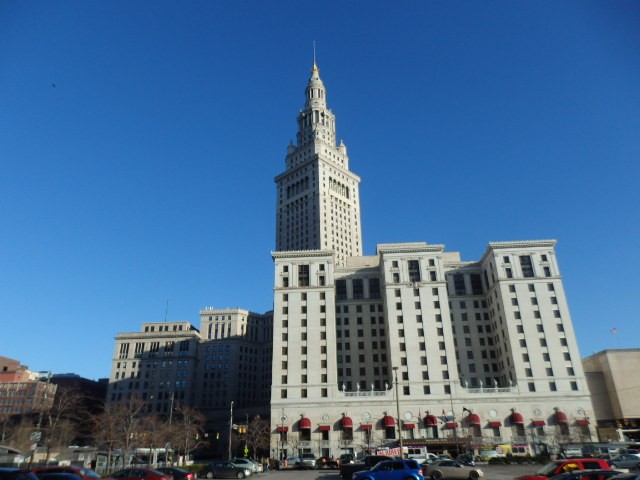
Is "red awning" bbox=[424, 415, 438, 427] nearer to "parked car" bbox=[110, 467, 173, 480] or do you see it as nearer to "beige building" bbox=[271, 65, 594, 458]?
"beige building" bbox=[271, 65, 594, 458]

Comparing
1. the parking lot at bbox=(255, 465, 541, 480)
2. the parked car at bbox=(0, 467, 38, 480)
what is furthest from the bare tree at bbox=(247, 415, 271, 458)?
the parked car at bbox=(0, 467, 38, 480)

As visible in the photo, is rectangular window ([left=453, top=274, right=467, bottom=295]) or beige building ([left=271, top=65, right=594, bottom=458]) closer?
beige building ([left=271, top=65, right=594, bottom=458])

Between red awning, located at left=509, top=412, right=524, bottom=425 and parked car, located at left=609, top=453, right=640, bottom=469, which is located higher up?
red awning, located at left=509, top=412, right=524, bottom=425

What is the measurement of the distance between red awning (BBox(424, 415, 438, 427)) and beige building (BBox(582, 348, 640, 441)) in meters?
40.3

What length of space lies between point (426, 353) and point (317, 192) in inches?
2839

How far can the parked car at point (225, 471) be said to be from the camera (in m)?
46.1

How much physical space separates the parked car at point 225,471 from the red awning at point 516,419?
55.2 meters

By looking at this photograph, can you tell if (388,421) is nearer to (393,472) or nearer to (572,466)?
(393,472)

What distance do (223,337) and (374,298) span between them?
7561 cm

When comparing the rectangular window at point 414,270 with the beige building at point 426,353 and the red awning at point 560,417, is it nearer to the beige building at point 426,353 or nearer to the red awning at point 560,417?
the beige building at point 426,353

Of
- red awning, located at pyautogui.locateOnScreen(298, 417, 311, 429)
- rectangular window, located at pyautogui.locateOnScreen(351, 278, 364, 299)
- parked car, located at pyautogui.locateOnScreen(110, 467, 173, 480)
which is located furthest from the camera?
rectangular window, located at pyautogui.locateOnScreen(351, 278, 364, 299)

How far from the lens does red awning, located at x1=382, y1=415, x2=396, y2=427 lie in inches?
3250

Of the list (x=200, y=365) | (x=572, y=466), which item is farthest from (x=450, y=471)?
(x=200, y=365)

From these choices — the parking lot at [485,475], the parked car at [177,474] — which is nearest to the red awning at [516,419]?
the parking lot at [485,475]
